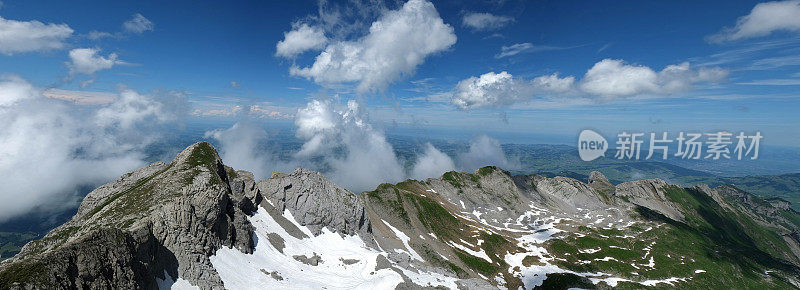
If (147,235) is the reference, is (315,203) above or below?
below

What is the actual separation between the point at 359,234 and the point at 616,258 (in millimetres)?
114491

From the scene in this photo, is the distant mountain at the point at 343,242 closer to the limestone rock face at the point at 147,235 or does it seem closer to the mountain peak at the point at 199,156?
the limestone rock face at the point at 147,235

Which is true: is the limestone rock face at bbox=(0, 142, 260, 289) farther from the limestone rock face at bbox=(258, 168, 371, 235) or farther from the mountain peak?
the limestone rock face at bbox=(258, 168, 371, 235)

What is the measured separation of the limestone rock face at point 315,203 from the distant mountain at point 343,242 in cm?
40

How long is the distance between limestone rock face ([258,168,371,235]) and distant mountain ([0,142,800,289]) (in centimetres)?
40

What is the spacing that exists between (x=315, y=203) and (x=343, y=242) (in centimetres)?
1662

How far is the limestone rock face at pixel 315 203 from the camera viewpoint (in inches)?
3590

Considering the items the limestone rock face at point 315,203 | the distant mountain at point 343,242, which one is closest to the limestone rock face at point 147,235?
the distant mountain at point 343,242

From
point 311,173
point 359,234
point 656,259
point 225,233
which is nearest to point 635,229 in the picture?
point 656,259

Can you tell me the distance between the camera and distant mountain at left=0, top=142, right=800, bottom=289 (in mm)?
38562

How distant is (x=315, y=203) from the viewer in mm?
93750

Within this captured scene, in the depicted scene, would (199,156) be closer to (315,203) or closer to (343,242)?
(315,203)

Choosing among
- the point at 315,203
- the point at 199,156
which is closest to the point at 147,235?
the point at 199,156

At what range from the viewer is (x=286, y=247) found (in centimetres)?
7388
